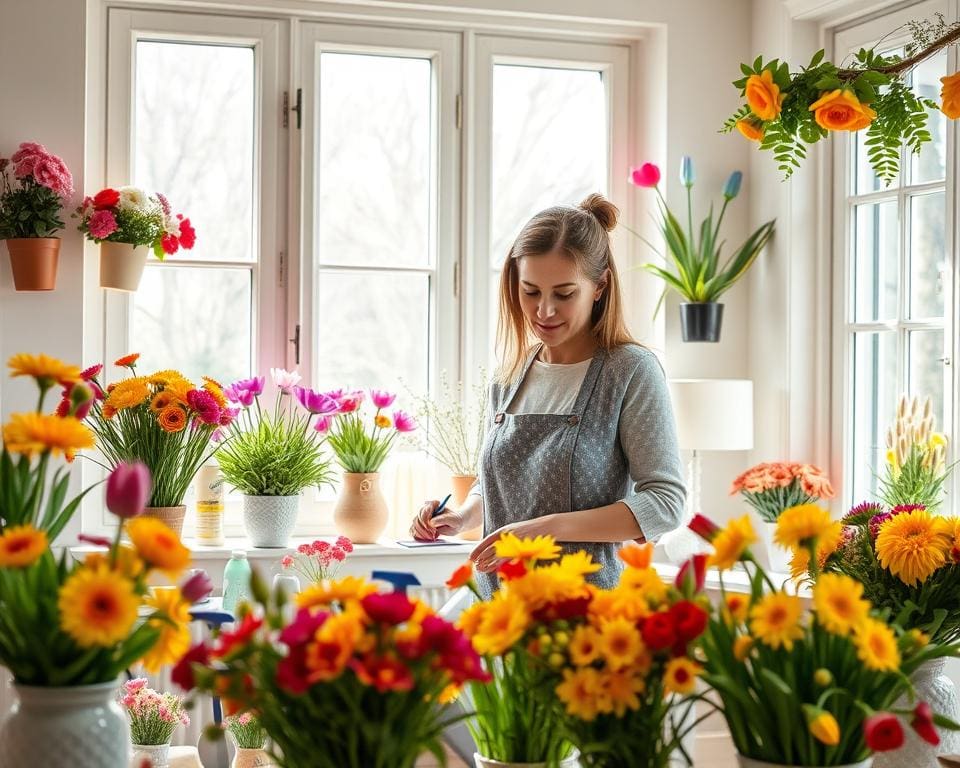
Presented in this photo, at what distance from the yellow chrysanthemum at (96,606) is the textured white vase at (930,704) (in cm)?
98

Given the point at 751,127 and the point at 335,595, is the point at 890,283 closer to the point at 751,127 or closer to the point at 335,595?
the point at 751,127

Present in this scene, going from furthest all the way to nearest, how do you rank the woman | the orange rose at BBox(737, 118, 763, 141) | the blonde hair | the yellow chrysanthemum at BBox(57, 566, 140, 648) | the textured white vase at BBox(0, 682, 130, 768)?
the blonde hair
the woman
the orange rose at BBox(737, 118, 763, 141)
the textured white vase at BBox(0, 682, 130, 768)
the yellow chrysanthemum at BBox(57, 566, 140, 648)

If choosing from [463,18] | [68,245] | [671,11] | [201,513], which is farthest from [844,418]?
[68,245]

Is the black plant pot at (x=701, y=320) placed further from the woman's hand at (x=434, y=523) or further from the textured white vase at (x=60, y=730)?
the textured white vase at (x=60, y=730)

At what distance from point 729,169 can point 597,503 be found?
2166mm

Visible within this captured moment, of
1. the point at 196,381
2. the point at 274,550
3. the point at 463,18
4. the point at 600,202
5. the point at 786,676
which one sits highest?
the point at 463,18

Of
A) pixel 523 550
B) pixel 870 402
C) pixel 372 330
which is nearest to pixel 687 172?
pixel 870 402

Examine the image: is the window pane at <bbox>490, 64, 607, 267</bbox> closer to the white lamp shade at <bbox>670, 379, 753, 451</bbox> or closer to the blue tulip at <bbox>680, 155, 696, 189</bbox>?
the blue tulip at <bbox>680, 155, 696, 189</bbox>

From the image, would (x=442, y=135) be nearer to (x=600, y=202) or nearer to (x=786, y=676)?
(x=600, y=202)

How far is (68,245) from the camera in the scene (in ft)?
→ 11.3

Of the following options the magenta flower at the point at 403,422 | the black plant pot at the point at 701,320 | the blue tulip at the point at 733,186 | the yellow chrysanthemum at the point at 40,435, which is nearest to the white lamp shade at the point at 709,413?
the black plant pot at the point at 701,320

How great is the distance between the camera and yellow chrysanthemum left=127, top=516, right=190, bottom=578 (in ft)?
3.23

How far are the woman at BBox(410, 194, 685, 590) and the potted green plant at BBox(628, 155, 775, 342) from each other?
1567 mm

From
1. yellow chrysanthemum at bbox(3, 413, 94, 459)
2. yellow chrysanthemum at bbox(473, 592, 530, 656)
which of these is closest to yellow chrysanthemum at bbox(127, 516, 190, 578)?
yellow chrysanthemum at bbox(3, 413, 94, 459)
